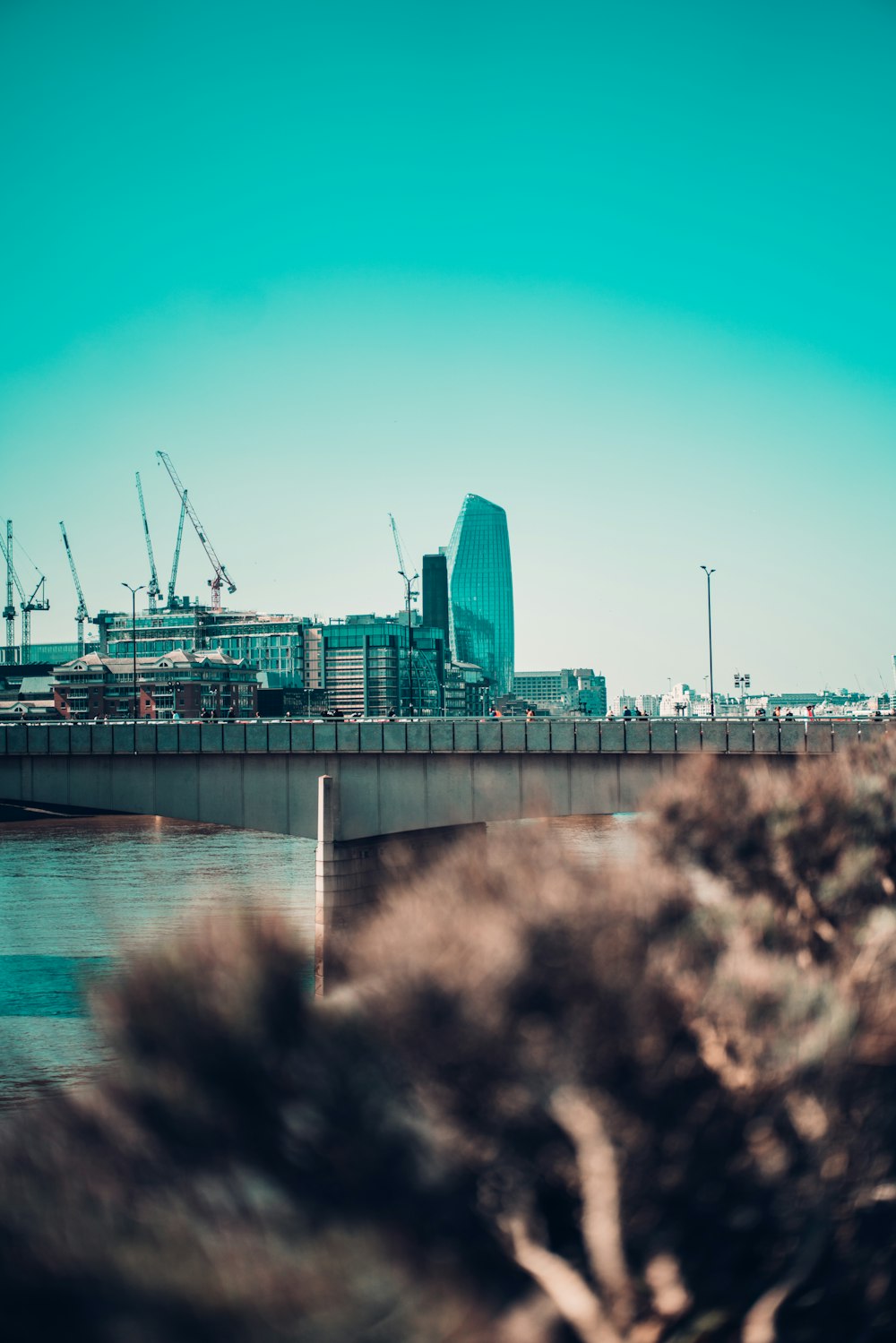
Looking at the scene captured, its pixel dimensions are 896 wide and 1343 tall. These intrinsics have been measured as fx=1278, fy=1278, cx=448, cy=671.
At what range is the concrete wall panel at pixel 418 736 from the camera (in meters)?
44.9

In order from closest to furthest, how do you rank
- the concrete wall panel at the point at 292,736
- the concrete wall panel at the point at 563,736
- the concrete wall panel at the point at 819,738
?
the concrete wall panel at the point at 819,738, the concrete wall panel at the point at 563,736, the concrete wall panel at the point at 292,736

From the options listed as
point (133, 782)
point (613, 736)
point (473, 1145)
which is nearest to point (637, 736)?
point (613, 736)

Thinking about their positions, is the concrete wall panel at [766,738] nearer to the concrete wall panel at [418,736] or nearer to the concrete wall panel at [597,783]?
the concrete wall panel at [597,783]

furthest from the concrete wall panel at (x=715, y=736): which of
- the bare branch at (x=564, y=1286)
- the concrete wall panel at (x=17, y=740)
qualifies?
the bare branch at (x=564, y=1286)

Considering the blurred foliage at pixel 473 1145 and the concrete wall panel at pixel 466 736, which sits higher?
the concrete wall panel at pixel 466 736

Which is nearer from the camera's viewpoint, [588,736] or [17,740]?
[588,736]

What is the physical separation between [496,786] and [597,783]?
3561mm

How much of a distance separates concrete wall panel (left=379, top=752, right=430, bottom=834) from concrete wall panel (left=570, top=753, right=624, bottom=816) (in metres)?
5.62

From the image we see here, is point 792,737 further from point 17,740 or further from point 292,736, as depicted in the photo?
point 17,740

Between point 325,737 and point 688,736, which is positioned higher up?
point 688,736

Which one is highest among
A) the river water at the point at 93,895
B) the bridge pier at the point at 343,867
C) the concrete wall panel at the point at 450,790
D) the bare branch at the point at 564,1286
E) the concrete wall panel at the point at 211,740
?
the concrete wall panel at the point at 211,740

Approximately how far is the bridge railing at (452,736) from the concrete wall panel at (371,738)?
32mm

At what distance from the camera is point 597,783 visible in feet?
143

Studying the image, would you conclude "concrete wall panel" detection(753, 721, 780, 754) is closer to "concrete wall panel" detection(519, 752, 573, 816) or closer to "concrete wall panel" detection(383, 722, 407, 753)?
"concrete wall panel" detection(519, 752, 573, 816)
